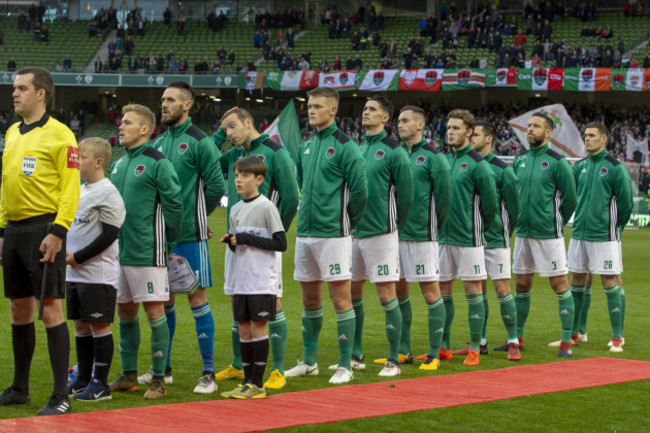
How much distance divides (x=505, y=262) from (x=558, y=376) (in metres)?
1.88

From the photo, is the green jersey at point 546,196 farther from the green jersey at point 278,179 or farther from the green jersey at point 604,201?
the green jersey at point 278,179

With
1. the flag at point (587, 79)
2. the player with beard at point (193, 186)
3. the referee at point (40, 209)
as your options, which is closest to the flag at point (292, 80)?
the flag at point (587, 79)

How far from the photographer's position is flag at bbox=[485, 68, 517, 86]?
136 ft

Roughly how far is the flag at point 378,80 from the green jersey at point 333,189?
117 ft

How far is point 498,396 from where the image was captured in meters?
7.09

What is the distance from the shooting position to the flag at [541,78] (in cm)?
4059

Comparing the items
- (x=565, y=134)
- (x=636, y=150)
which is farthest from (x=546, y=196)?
(x=636, y=150)

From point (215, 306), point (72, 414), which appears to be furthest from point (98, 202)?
point (215, 306)

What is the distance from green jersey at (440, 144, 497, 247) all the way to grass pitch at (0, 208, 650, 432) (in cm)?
118

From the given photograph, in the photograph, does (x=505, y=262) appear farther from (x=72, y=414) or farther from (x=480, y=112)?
(x=480, y=112)

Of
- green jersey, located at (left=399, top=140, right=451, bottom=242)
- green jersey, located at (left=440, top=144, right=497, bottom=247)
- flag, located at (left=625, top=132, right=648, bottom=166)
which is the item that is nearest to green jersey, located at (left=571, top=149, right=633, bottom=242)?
green jersey, located at (left=440, top=144, right=497, bottom=247)

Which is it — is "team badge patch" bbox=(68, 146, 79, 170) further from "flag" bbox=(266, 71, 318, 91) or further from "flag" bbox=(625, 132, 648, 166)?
"flag" bbox=(266, 71, 318, 91)

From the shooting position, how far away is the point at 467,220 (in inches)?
364

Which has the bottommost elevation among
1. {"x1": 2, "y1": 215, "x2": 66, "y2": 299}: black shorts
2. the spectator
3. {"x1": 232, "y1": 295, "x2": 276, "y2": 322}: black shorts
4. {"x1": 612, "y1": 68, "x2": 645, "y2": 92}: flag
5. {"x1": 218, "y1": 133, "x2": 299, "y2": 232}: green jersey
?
{"x1": 232, "y1": 295, "x2": 276, "y2": 322}: black shorts
